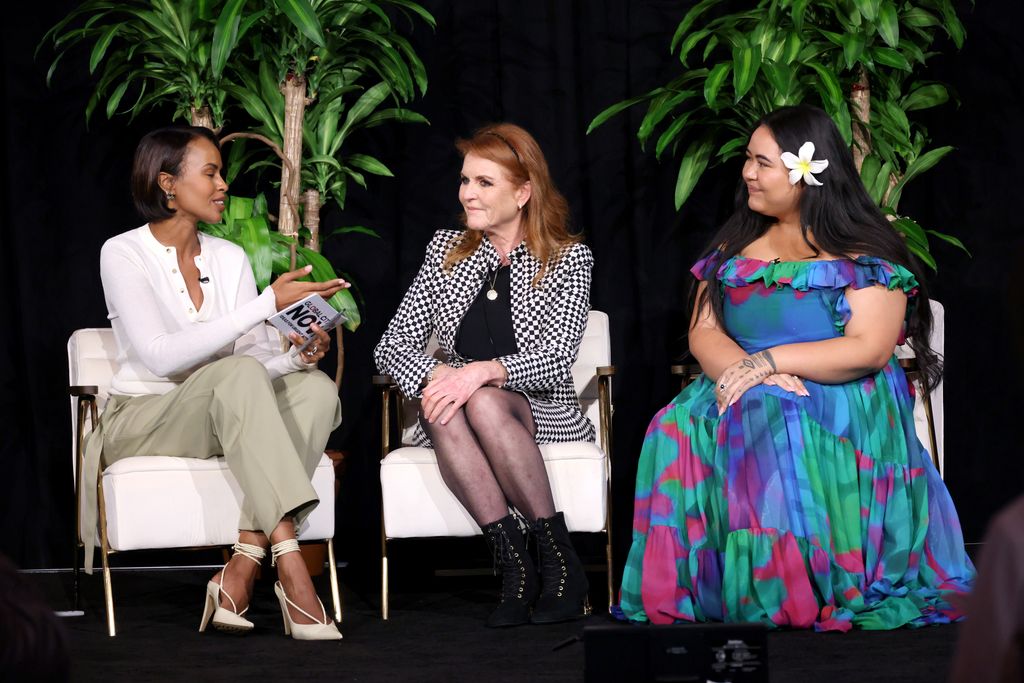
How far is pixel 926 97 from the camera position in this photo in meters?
4.09

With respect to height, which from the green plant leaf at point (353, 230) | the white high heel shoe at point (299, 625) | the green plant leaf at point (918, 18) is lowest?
the white high heel shoe at point (299, 625)

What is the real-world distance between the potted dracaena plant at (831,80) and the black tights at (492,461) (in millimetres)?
1146

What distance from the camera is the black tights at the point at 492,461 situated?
317cm

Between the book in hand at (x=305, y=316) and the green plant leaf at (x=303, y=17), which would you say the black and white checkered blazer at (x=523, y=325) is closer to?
the book in hand at (x=305, y=316)

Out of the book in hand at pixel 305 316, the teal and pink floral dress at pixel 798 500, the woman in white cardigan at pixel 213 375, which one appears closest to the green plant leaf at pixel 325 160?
the woman in white cardigan at pixel 213 375

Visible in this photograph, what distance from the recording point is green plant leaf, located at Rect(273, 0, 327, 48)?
3.58 m

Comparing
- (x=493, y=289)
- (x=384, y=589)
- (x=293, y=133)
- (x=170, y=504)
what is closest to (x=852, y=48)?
(x=493, y=289)

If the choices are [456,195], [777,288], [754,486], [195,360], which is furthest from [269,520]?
[456,195]

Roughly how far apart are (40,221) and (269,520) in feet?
6.04

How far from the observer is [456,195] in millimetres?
4387

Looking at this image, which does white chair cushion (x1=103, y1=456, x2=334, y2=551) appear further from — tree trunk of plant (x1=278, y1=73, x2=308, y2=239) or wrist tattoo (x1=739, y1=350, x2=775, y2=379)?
wrist tattoo (x1=739, y1=350, x2=775, y2=379)

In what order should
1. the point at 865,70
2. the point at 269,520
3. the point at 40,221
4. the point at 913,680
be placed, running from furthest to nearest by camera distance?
1. the point at 40,221
2. the point at 865,70
3. the point at 269,520
4. the point at 913,680

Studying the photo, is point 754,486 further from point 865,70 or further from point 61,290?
point 61,290

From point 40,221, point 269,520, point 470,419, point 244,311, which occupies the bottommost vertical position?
point 269,520
